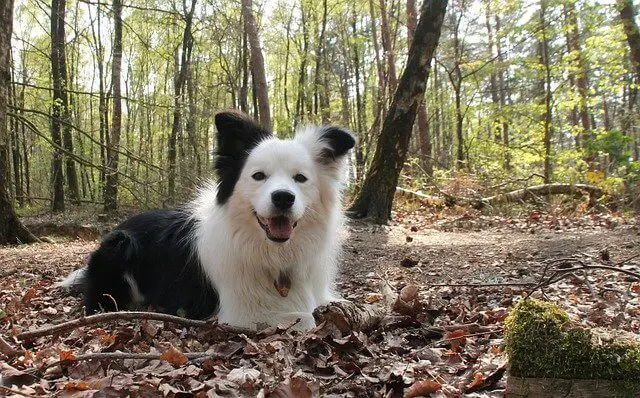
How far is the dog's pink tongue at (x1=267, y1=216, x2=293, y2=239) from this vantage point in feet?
11.9

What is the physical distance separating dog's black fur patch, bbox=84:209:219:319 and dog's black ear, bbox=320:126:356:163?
134cm

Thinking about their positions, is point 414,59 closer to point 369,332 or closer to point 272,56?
point 369,332

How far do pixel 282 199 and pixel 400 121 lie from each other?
617cm

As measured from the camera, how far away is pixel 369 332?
10.0ft

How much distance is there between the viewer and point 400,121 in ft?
30.3

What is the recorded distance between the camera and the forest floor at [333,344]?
6.59 ft

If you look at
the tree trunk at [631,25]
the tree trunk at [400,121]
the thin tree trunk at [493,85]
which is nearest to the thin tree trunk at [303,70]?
the thin tree trunk at [493,85]

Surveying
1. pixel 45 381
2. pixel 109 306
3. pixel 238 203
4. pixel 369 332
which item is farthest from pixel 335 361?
pixel 109 306

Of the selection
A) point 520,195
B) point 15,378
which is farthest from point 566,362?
point 520,195

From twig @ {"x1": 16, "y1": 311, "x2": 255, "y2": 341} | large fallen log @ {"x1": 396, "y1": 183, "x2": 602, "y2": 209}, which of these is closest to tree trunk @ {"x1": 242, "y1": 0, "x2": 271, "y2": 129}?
large fallen log @ {"x1": 396, "y1": 183, "x2": 602, "y2": 209}

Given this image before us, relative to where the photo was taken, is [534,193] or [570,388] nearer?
[570,388]

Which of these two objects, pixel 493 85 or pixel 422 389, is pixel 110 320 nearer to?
pixel 422 389

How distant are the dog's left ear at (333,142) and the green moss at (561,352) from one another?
2.51 meters

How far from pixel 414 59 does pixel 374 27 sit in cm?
1349
